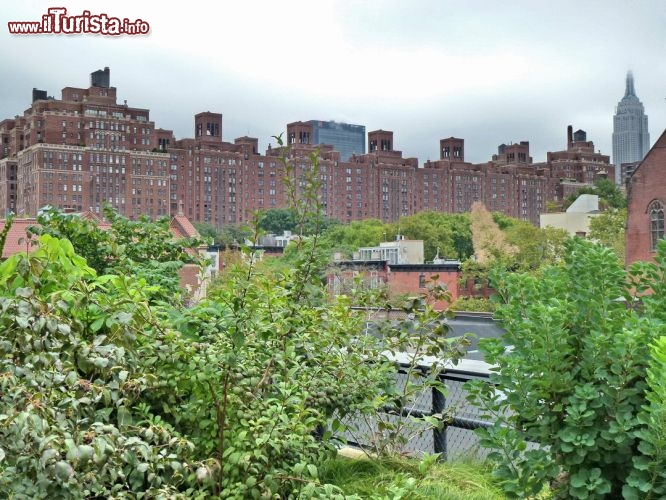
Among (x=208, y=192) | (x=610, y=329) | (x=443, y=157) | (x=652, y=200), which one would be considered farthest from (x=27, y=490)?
(x=443, y=157)

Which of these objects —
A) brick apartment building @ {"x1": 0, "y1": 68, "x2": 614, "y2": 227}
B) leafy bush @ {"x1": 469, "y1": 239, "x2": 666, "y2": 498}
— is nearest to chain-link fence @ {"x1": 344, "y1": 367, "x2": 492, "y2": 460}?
leafy bush @ {"x1": 469, "y1": 239, "x2": 666, "y2": 498}

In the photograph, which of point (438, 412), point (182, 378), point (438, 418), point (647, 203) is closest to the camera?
point (182, 378)

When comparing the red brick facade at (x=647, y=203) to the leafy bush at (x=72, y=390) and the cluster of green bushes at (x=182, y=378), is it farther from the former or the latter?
the leafy bush at (x=72, y=390)

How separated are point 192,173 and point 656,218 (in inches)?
4223

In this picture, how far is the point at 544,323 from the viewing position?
382 cm

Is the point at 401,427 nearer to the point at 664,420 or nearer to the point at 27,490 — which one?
the point at 664,420

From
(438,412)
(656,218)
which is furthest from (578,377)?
(656,218)

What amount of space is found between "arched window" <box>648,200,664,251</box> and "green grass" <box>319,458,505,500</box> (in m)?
43.5

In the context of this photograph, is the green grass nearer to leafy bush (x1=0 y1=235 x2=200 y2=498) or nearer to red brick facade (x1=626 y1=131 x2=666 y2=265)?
leafy bush (x1=0 y1=235 x2=200 y2=498)

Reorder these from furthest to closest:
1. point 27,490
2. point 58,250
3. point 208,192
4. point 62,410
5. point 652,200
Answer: point 208,192, point 652,200, point 58,250, point 62,410, point 27,490

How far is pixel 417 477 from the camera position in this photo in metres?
5.46

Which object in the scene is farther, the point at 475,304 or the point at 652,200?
the point at 475,304

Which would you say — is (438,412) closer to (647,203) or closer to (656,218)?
(656,218)

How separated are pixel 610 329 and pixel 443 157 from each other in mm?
189201
